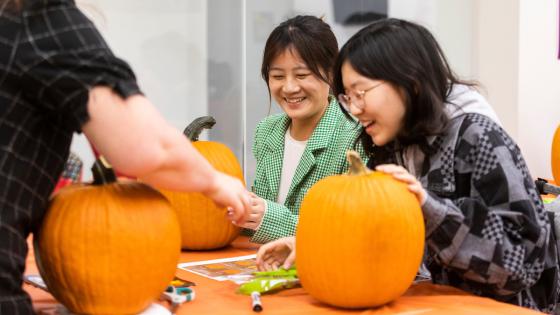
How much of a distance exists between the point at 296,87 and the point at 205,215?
1.77 ft

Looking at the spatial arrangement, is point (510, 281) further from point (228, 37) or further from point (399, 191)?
point (228, 37)

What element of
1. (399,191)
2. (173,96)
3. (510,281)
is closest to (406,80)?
(399,191)

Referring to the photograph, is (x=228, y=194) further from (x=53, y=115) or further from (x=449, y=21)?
(x=449, y=21)

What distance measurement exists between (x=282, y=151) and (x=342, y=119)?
0.73 feet

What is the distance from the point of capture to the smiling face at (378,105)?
1.45 metres

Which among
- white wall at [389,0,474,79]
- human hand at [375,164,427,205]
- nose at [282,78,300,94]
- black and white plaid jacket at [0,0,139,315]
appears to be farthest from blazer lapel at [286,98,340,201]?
white wall at [389,0,474,79]

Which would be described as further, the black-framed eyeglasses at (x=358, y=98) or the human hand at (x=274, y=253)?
the human hand at (x=274, y=253)

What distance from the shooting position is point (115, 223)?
3.65 feet

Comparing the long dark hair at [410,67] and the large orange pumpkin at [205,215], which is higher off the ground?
the long dark hair at [410,67]

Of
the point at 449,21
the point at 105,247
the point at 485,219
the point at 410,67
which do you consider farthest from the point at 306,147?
the point at 449,21

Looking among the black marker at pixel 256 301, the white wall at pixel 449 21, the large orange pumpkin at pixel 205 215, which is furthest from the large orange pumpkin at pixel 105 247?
the white wall at pixel 449 21

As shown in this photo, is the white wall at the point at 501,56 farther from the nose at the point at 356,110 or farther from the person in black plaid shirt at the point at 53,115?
the person in black plaid shirt at the point at 53,115

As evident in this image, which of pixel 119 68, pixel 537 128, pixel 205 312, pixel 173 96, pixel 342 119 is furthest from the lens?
pixel 537 128

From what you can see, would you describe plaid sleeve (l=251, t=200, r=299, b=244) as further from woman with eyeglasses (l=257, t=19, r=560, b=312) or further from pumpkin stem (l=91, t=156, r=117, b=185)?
pumpkin stem (l=91, t=156, r=117, b=185)
